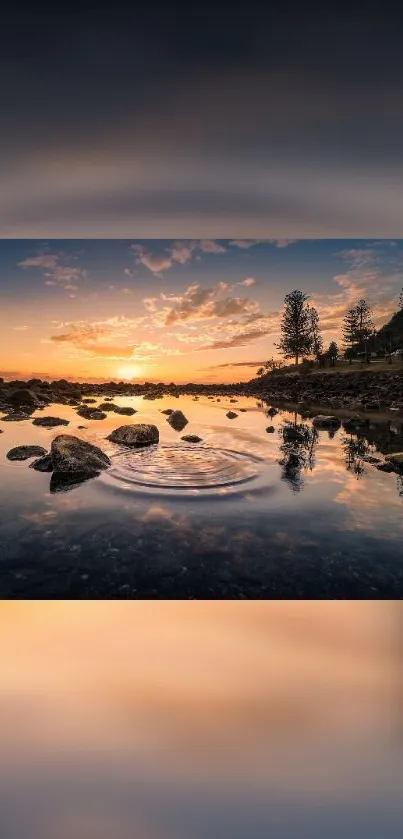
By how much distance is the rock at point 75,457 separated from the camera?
23.6 ft

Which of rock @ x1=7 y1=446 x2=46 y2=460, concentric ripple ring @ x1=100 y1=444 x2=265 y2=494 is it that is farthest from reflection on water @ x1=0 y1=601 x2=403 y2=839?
rock @ x1=7 y1=446 x2=46 y2=460

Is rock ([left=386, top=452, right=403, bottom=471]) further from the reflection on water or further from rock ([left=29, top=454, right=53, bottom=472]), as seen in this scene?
rock ([left=29, top=454, right=53, bottom=472])

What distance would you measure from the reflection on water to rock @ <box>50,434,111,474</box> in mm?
4689

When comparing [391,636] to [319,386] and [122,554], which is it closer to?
[122,554]

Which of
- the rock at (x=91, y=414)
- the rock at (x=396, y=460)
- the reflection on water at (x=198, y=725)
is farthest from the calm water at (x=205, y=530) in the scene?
the rock at (x=91, y=414)

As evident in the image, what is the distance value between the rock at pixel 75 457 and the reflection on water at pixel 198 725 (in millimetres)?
4689

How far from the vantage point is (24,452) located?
884cm

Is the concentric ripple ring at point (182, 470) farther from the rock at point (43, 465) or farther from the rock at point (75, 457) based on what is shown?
the rock at point (43, 465)

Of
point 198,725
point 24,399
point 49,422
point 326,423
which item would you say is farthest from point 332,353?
point 198,725

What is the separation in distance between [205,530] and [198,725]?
3180mm

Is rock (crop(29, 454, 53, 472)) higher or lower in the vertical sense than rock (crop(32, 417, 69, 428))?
lower

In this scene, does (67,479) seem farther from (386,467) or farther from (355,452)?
(355,452)

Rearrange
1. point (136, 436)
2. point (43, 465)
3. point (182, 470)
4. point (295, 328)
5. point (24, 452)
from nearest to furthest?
point (182, 470)
point (43, 465)
point (24, 452)
point (136, 436)
point (295, 328)

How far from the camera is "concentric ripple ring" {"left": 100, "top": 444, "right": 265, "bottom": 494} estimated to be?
21.3ft
